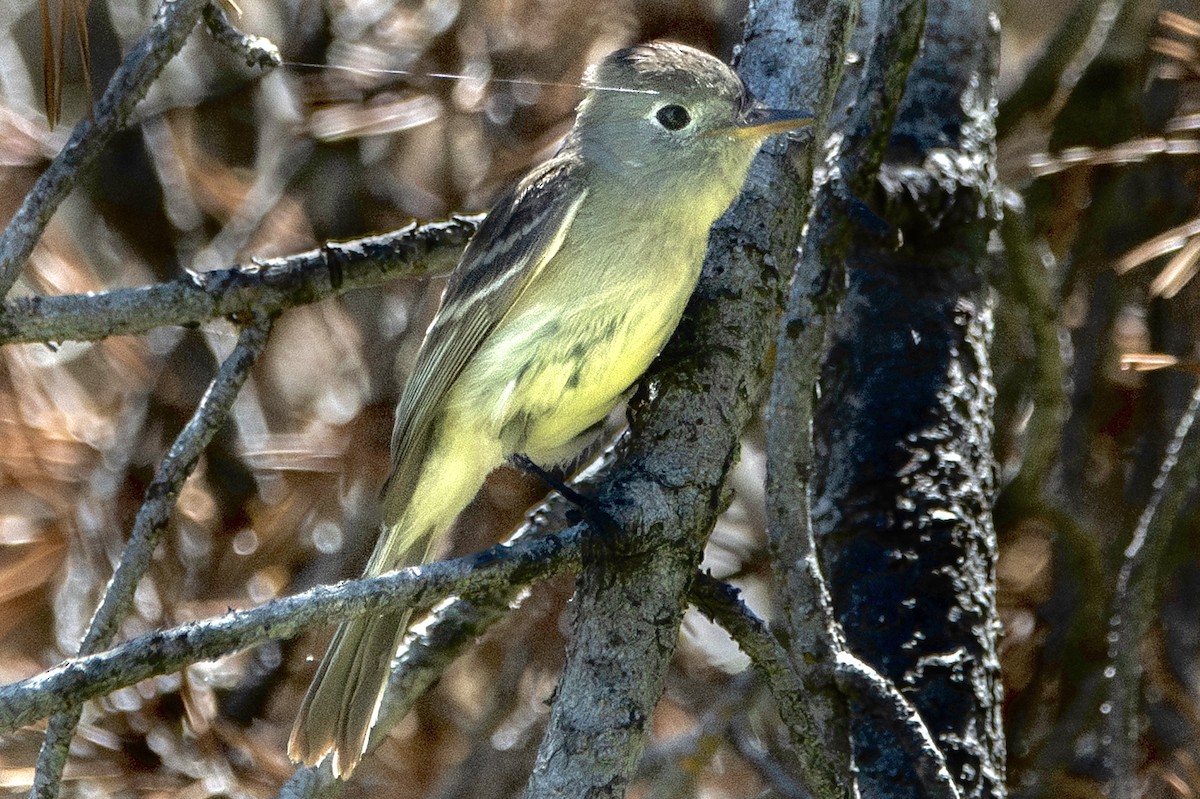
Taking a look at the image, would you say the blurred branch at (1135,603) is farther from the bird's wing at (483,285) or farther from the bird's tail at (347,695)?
the bird's tail at (347,695)

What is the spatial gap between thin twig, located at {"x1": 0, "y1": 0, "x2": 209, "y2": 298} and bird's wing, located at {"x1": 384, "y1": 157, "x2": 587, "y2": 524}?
86cm

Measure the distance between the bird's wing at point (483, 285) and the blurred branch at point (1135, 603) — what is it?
4.35ft

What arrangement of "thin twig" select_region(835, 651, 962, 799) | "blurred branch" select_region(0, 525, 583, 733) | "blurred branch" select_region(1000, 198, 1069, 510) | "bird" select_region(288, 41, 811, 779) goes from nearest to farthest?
"blurred branch" select_region(0, 525, 583, 733) < "thin twig" select_region(835, 651, 962, 799) < "bird" select_region(288, 41, 811, 779) < "blurred branch" select_region(1000, 198, 1069, 510)

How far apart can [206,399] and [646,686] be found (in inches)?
34.1

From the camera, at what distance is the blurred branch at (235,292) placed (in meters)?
2.14

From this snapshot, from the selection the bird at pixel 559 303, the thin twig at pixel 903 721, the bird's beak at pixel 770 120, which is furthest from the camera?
the bird at pixel 559 303

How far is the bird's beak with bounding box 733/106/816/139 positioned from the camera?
2.47 metres

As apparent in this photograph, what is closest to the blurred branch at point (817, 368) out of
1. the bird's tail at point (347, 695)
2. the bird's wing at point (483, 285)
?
the bird's wing at point (483, 285)

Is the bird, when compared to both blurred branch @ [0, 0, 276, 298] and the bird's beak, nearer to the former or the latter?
the bird's beak

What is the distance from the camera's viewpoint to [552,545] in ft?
6.33

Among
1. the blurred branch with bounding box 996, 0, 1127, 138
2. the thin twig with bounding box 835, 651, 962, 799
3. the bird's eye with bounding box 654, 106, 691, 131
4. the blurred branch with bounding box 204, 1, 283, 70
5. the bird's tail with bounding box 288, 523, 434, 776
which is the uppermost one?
the blurred branch with bounding box 996, 0, 1127, 138

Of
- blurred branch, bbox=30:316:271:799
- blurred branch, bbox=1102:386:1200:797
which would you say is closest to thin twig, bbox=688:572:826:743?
blurred branch, bbox=30:316:271:799

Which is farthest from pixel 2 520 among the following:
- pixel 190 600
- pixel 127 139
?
pixel 127 139

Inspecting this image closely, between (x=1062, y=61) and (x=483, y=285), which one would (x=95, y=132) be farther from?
(x=1062, y=61)
